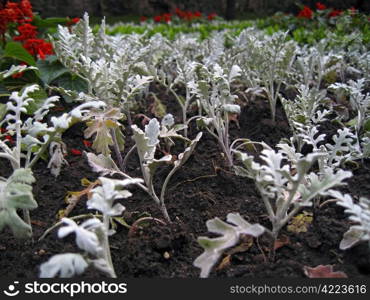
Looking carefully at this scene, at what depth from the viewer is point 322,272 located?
1288mm

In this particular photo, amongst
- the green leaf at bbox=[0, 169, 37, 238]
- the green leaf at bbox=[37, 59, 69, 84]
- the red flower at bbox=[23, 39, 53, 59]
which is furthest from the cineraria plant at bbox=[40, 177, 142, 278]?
the red flower at bbox=[23, 39, 53, 59]

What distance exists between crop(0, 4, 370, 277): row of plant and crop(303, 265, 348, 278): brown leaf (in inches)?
5.0

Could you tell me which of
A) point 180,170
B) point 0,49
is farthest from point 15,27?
point 180,170

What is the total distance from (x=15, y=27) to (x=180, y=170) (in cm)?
219

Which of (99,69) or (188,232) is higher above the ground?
(99,69)

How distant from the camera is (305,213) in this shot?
1678 millimetres

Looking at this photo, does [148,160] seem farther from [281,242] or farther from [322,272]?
[322,272]

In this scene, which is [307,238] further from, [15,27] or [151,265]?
[15,27]

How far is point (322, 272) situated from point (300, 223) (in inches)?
13.5

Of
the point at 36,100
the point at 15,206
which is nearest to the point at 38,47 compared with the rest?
the point at 36,100

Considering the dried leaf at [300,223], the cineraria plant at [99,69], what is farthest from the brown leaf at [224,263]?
the cineraria plant at [99,69]

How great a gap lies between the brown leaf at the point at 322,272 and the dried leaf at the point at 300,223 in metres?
0.27

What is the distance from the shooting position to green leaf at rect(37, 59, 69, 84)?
2.66 m

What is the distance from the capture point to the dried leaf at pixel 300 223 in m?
1.59
